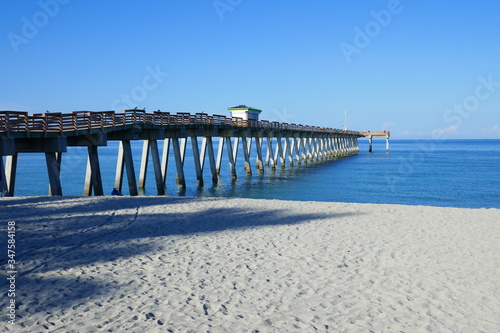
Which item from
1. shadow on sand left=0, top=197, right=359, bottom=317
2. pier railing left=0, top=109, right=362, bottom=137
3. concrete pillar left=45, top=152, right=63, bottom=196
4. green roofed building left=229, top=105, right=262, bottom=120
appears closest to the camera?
shadow on sand left=0, top=197, right=359, bottom=317

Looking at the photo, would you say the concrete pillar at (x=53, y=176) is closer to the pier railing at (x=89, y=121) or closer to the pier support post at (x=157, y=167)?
the pier railing at (x=89, y=121)

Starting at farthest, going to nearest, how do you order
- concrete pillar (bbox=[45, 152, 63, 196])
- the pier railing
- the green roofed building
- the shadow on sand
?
the green roofed building, concrete pillar (bbox=[45, 152, 63, 196]), the pier railing, the shadow on sand

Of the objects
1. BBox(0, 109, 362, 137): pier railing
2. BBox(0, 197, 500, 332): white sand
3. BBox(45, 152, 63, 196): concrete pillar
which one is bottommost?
BBox(0, 197, 500, 332): white sand

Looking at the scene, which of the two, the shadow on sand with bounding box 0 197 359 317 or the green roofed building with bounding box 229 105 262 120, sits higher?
the green roofed building with bounding box 229 105 262 120

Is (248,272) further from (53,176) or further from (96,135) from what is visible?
(96,135)

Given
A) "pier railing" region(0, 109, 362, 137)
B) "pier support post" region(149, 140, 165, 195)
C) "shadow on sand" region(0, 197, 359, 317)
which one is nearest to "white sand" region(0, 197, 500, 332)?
"shadow on sand" region(0, 197, 359, 317)

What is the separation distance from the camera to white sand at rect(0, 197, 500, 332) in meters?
6.29

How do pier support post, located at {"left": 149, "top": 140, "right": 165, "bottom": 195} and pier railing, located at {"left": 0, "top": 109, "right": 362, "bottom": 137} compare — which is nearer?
pier railing, located at {"left": 0, "top": 109, "right": 362, "bottom": 137}

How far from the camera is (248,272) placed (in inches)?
332

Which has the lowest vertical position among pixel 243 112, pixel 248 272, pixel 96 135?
pixel 248 272

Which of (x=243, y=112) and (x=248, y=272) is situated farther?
(x=243, y=112)

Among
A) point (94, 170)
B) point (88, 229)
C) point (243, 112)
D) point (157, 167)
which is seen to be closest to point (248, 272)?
point (88, 229)

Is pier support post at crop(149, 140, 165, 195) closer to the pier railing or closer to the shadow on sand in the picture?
the pier railing

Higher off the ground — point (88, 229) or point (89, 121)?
point (89, 121)
